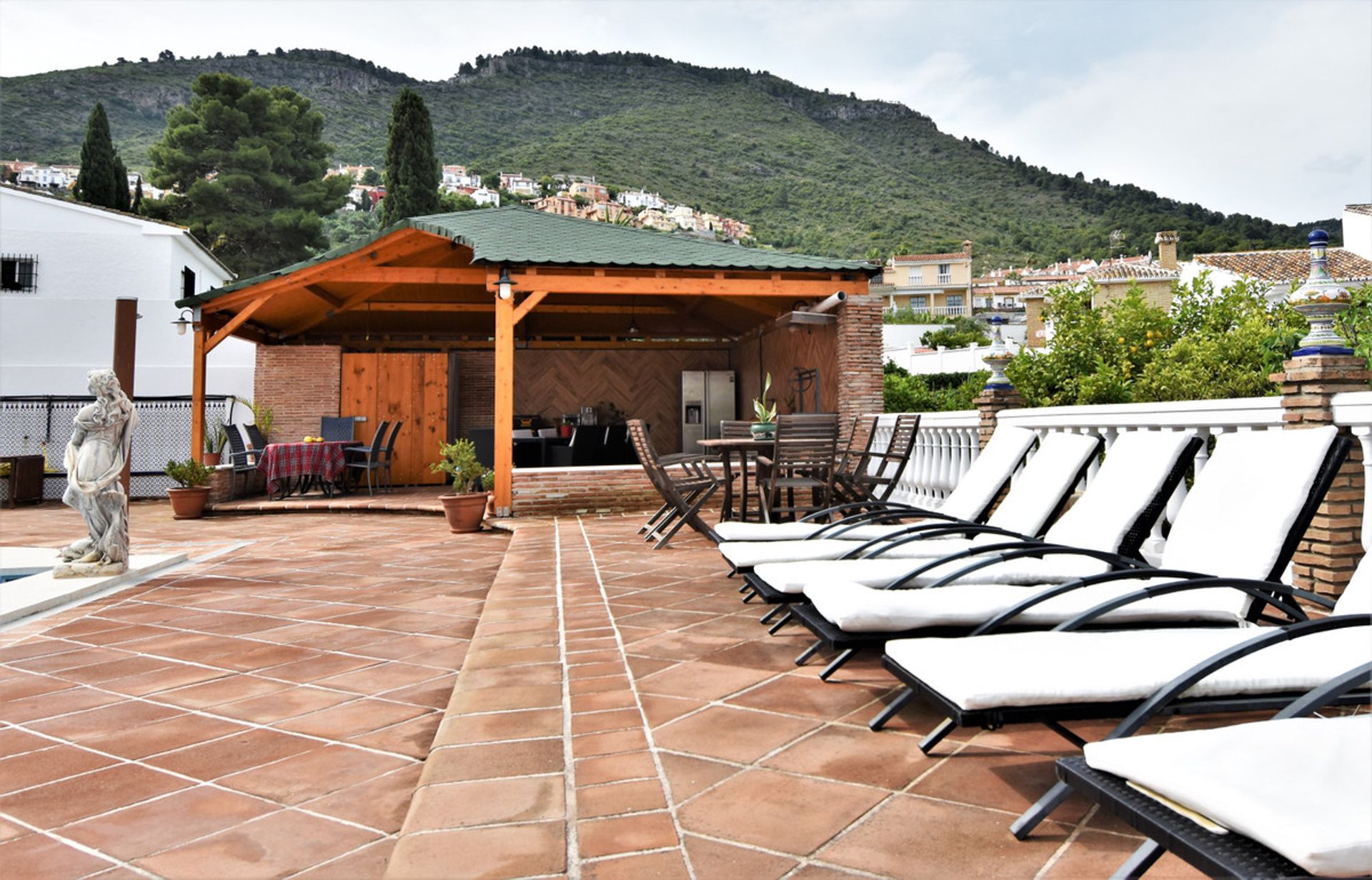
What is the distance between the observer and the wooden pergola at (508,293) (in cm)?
859

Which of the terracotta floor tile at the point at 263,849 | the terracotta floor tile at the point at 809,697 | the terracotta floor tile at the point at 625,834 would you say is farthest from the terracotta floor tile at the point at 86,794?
the terracotta floor tile at the point at 809,697

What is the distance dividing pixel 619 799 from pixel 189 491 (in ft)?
31.2

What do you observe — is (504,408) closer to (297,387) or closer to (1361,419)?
(297,387)

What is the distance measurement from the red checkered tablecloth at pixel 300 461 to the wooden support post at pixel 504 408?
3.80 m

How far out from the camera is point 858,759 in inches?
77.6

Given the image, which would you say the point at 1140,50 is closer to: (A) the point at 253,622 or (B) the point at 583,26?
(A) the point at 253,622

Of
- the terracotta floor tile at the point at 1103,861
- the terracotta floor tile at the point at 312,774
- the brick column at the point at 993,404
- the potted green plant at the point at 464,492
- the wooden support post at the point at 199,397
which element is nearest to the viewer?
the terracotta floor tile at the point at 1103,861

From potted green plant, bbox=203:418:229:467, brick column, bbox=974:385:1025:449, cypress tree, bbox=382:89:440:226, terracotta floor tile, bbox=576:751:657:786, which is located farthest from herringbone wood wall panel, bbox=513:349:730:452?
cypress tree, bbox=382:89:440:226

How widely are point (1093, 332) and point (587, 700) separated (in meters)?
9.13

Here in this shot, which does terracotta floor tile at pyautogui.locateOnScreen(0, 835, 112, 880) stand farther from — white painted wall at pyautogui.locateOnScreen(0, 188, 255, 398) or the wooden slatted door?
white painted wall at pyautogui.locateOnScreen(0, 188, 255, 398)

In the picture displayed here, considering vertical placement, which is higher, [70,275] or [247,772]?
[70,275]

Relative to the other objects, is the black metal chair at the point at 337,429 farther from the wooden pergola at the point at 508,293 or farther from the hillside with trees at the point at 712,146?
the hillside with trees at the point at 712,146

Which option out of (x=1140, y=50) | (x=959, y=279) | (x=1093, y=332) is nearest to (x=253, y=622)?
(x=1140, y=50)

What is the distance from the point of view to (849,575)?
2793mm
